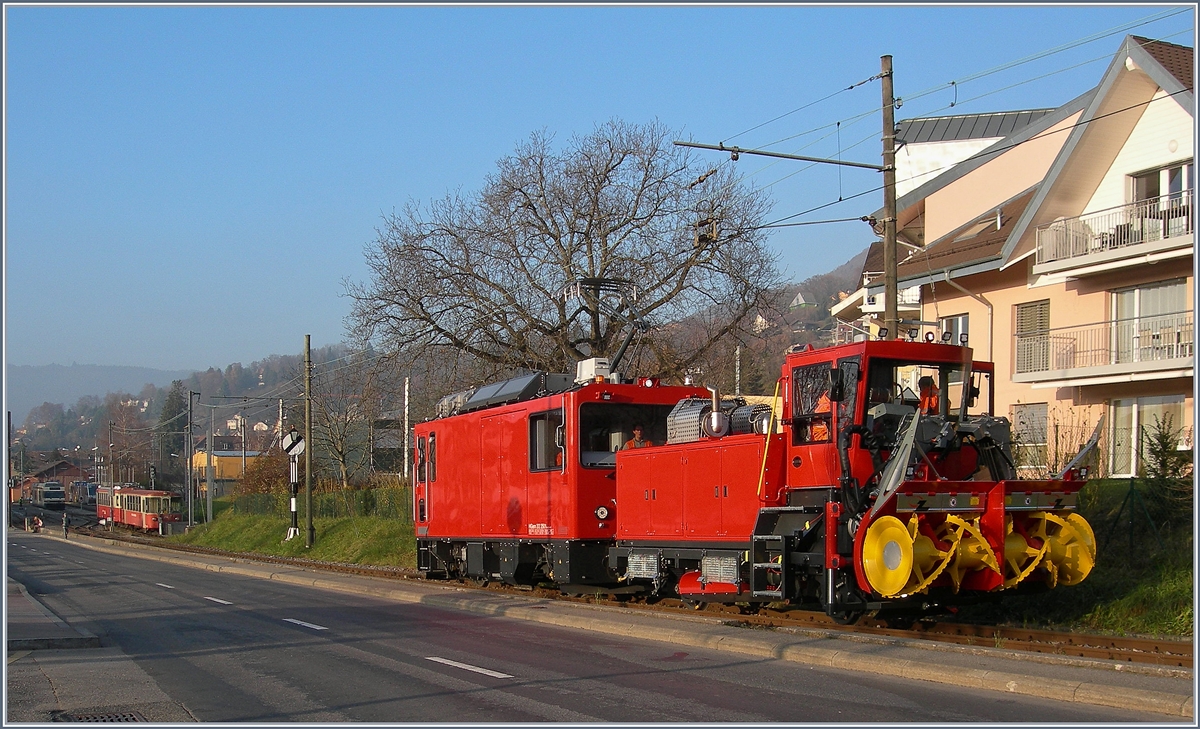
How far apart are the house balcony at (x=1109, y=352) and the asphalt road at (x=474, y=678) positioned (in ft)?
51.7

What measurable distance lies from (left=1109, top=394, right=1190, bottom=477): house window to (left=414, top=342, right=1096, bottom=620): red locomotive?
463 inches

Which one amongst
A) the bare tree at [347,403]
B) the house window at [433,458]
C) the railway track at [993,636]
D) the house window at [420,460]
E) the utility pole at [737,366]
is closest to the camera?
the railway track at [993,636]

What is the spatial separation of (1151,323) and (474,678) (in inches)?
794

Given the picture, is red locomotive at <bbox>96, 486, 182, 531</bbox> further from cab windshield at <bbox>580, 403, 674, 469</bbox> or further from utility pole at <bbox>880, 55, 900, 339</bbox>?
utility pole at <bbox>880, 55, 900, 339</bbox>

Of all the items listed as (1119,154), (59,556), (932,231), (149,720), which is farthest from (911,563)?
(59,556)

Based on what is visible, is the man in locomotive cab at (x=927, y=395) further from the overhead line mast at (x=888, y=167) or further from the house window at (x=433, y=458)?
the house window at (x=433, y=458)

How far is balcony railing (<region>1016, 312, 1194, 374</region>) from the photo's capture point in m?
24.5

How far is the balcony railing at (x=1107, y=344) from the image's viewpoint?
2453cm

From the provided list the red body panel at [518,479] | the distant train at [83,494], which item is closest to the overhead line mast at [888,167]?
the red body panel at [518,479]

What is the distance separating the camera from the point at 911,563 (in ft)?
38.8

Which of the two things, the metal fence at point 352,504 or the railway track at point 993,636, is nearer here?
the railway track at point 993,636

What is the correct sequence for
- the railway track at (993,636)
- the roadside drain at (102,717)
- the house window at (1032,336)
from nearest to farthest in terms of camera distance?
the roadside drain at (102,717) < the railway track at (993,636) < the house window at (1032,336)

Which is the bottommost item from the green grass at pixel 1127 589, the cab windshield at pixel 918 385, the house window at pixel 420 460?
the green grass at pixel 1127 589

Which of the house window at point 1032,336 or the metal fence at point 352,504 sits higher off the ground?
the house window at point 1032,336
